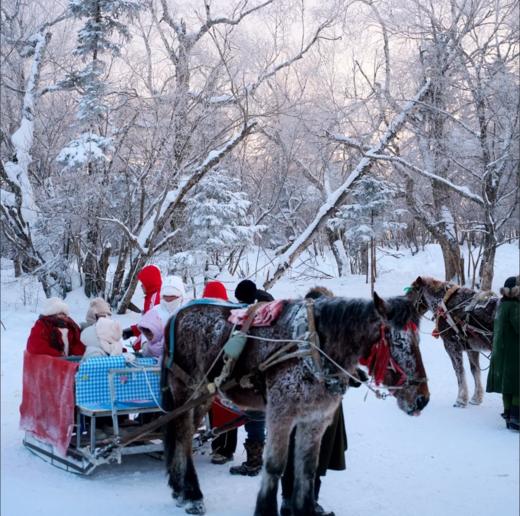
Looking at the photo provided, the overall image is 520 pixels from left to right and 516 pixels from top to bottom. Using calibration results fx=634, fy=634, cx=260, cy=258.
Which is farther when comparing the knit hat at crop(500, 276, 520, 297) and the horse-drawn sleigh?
the knit hat at crop(500, 276, 520, 297)

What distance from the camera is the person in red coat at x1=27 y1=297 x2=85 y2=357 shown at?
249 inches

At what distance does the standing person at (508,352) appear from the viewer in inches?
292

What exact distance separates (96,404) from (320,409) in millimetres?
2274

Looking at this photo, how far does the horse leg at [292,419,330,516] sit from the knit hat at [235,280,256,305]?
1.89 m

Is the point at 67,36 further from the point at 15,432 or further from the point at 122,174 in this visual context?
the point at 15,432

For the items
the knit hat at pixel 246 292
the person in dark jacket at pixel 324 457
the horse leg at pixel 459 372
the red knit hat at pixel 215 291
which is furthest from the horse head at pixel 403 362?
the horse leg at pixel 459 372

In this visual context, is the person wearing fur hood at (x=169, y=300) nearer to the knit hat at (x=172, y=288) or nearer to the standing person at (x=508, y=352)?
the knit hat at (x=172, y=288)

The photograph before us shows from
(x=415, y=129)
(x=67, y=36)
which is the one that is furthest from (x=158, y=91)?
(x=415, y=129)

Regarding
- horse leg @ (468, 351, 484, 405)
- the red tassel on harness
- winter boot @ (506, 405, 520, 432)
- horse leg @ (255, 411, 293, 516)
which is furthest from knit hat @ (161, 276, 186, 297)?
horse leg @ (468, 351, 484, 405)

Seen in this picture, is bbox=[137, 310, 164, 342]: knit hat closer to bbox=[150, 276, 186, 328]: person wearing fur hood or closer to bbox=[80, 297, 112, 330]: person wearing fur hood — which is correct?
bbox=[150, 276, 186, 328]: person wearing fur hood

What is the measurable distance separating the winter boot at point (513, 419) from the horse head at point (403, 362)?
154 inches

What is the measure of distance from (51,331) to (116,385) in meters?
1.15

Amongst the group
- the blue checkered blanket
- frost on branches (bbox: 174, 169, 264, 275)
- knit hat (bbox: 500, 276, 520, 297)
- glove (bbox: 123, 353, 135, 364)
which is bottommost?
the blue checkered blanket

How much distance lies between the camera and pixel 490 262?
15938 millimetres
